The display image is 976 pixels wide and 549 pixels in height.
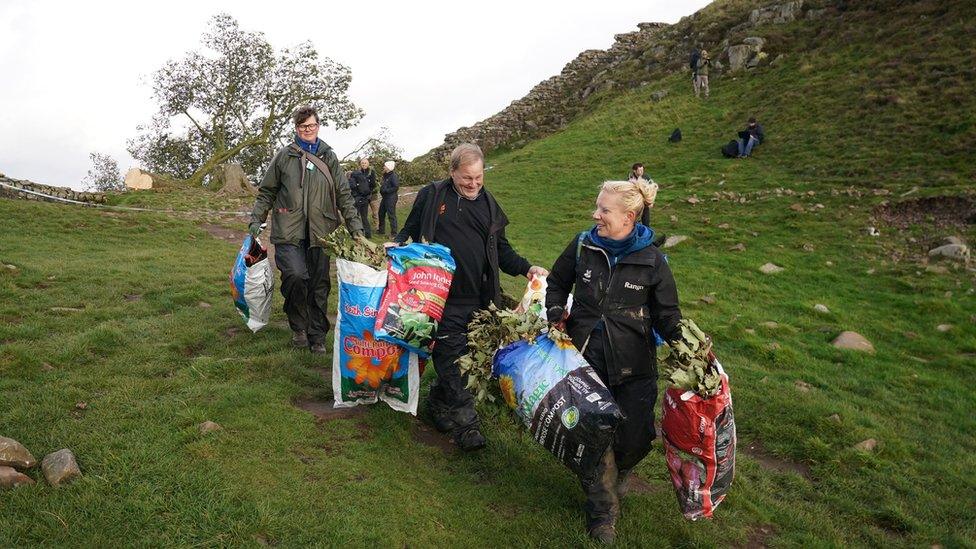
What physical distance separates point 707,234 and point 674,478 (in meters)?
11.3

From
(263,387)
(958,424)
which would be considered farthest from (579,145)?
(263,387)

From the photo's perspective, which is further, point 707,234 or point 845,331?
point 707,234

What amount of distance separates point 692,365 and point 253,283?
4.28 m

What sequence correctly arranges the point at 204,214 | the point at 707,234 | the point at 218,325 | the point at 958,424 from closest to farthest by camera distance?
the point at 958,424, the point at 218,325, the point at 707,234, the point at 204,214

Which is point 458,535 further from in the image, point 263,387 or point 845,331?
point 845,331

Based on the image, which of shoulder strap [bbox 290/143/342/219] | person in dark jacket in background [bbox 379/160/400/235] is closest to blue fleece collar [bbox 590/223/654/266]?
shoulder strap [bbox 290/143/342/219]

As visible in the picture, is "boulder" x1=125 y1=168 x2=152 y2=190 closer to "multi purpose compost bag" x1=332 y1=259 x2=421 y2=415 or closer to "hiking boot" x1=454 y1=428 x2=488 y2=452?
"multi purpose compost bag" x1=332 y1=259 x2=421 y2=415

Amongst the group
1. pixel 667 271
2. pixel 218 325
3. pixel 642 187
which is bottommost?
→ pixel 218 325

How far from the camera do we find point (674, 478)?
3.36 meters

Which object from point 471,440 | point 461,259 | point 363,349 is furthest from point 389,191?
point 471,440

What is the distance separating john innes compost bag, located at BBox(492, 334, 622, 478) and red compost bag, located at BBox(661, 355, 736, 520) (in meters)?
0.37

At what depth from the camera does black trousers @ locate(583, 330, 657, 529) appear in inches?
134

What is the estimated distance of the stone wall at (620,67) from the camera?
87.0ft

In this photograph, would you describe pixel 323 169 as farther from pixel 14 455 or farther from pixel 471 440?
pixel 14 455
